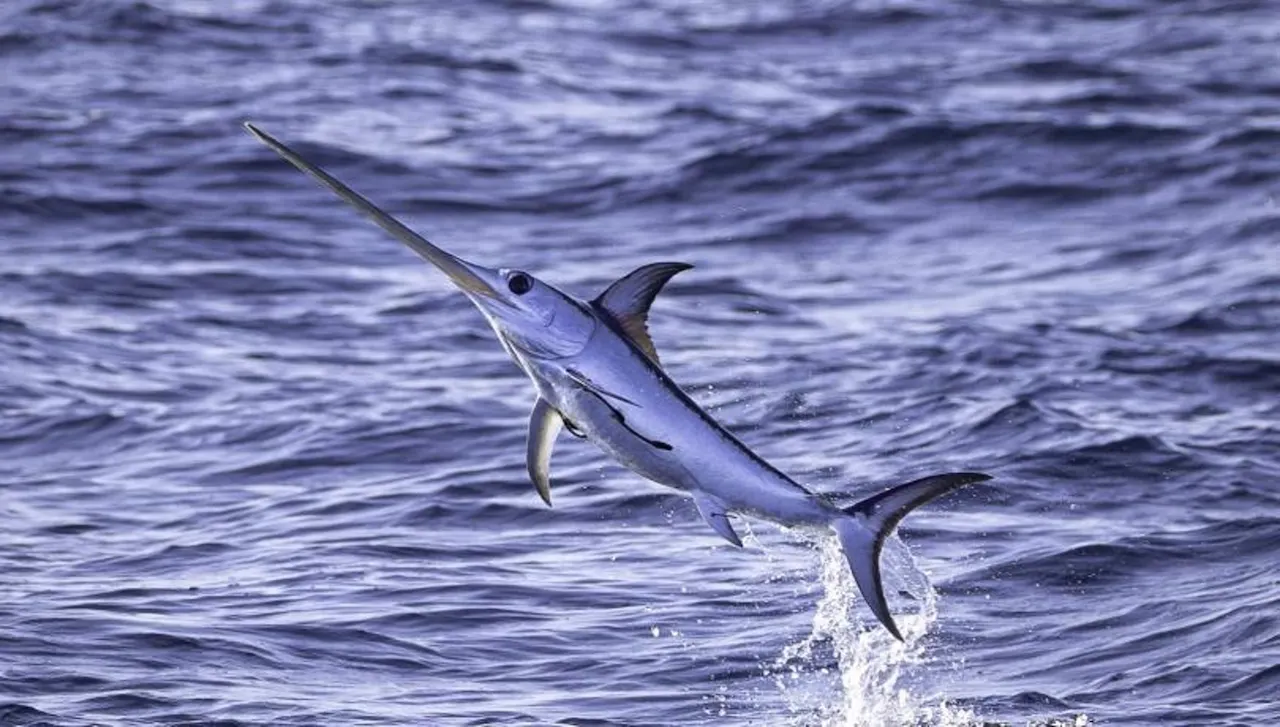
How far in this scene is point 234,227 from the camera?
1831 centimetres

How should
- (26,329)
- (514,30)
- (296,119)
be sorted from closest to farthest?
(26,329)
(296,119)
(514,30)

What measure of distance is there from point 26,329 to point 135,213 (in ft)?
11.6

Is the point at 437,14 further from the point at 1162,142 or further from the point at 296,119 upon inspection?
the point at 1162,142

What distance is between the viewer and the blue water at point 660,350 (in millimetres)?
9344

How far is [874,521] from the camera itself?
627cm

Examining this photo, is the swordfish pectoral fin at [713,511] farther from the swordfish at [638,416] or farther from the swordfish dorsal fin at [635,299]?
the swordfish dorsal fin at [635,299]

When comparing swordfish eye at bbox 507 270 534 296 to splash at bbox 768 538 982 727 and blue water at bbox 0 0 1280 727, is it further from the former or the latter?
splash at bbox 768 538 982 727

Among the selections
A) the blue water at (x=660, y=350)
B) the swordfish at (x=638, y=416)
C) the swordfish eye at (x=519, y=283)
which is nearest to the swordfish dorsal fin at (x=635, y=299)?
the swordfish at (x=638, y=416)

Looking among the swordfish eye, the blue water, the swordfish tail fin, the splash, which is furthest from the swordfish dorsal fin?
the splash

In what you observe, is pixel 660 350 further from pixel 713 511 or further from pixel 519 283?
pixel 519 283

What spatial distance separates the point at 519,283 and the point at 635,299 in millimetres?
328

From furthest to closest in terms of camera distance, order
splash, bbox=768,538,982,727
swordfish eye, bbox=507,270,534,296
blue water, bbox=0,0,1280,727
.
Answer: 1. blue water, bbox=0,0,1280,727
2. splash, bbox=768,538,982,727
3. swordfish eye, bbox=507,270,534,296

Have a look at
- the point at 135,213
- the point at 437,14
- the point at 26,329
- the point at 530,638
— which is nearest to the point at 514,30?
the point at 437,14

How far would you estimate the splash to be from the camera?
8.65 meters
